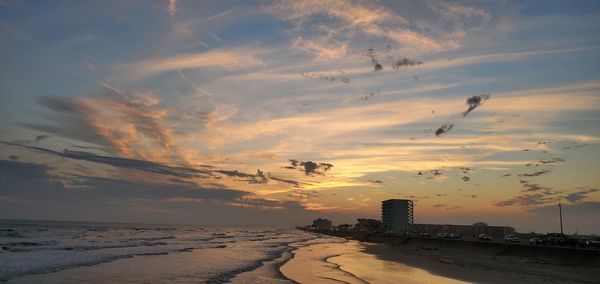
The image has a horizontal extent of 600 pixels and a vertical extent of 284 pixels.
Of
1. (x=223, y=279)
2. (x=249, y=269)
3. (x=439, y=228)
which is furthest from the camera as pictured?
(x=439, y=228)

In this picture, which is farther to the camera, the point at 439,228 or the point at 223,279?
the point at 439,228

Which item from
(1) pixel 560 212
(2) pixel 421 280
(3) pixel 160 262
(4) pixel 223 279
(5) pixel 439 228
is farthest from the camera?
(5) pixel 439 228

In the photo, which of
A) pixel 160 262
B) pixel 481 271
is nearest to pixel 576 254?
pixel 481 271

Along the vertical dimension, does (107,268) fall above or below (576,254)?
below

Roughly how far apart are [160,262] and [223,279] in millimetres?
13276

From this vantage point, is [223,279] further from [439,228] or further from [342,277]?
[439,228]

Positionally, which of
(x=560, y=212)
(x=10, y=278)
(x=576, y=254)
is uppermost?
(x=560, y=212)

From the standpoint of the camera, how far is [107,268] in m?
34.4

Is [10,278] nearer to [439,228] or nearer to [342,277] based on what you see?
[342,277]

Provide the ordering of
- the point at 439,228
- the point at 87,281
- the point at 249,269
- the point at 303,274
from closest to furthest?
1. the point at 87,281
2. the point at 303,274
3. the point at 249,269
4. the point at 439,228

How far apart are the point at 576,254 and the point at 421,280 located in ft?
68.1

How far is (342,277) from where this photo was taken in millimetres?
32000

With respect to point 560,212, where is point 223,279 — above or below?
below

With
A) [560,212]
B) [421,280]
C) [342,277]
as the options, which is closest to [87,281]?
[342,277]
